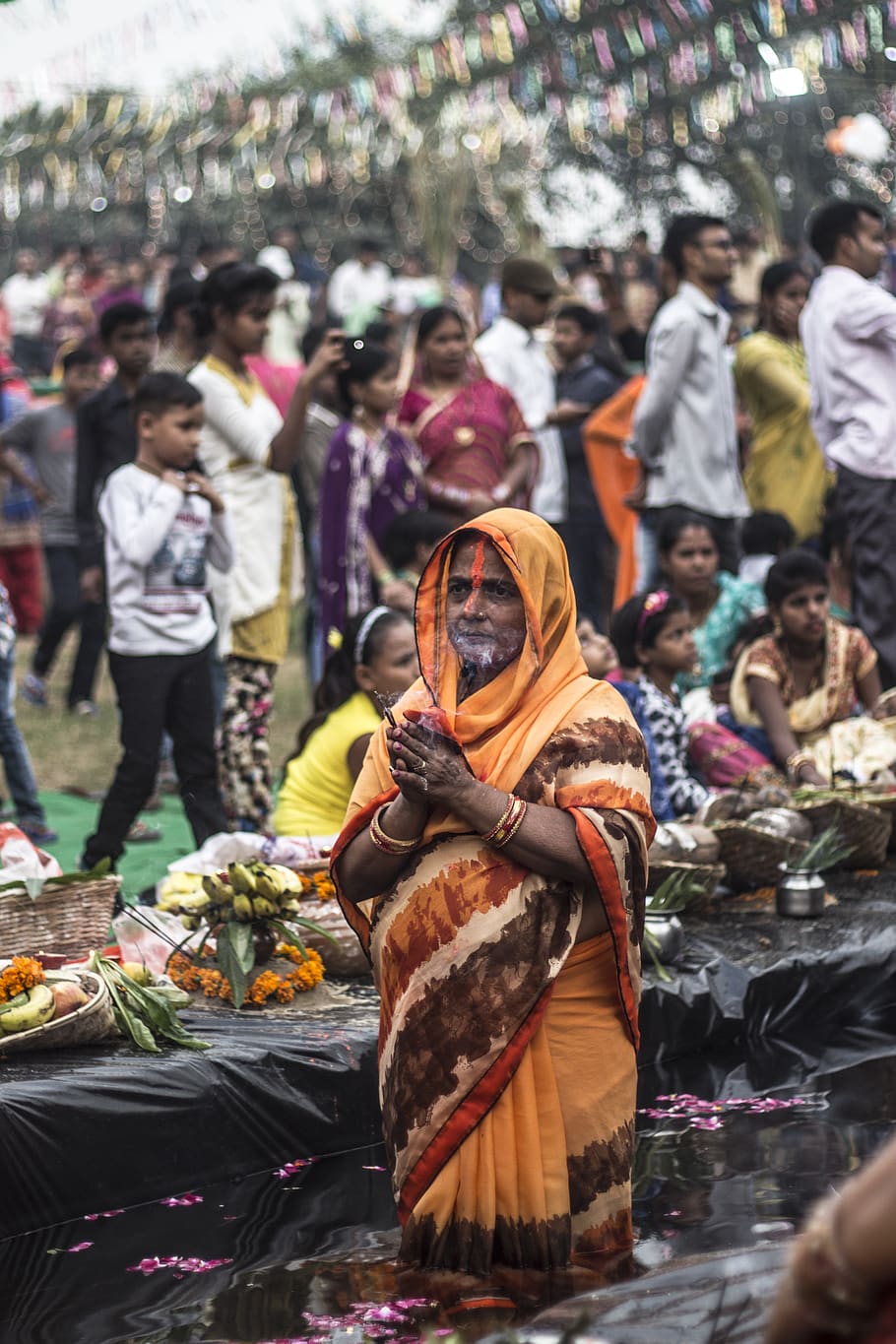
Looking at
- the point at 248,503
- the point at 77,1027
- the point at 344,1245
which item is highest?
the point at 248,503

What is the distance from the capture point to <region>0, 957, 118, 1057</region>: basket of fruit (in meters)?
3.93

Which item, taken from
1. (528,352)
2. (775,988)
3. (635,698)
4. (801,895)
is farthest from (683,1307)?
(528,352)

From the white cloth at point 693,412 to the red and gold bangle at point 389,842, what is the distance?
16.4 feet

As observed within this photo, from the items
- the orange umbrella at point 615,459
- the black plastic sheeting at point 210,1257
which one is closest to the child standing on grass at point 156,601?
the black plastic sheeting at point 210,1257

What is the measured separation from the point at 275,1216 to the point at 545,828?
1.35m

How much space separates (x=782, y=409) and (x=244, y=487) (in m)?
3.07

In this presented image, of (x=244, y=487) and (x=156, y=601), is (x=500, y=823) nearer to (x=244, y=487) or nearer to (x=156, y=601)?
(x=156, y=601)

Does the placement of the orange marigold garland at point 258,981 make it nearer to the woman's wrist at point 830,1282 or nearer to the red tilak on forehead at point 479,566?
the red tilak on forehead at point 479,566

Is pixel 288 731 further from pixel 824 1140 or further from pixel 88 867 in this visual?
pixel 824 1140

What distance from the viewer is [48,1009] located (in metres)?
3.98

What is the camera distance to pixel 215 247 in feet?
44.0

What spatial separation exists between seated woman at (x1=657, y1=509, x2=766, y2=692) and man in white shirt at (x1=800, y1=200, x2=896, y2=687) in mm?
493

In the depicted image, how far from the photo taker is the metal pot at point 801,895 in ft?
17.8

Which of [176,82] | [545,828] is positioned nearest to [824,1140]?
[545,828]
